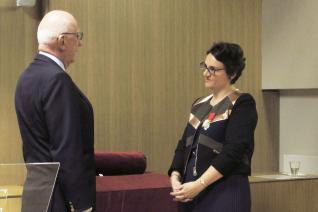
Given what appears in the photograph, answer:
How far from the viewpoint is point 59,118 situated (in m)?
1.87

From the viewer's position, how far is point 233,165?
2283mm

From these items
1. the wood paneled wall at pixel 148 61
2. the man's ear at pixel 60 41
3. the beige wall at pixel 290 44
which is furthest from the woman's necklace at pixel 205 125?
the beige wall at pixel 290 44

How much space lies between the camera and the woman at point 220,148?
2.28 m

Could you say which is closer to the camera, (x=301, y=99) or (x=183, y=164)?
(x=183, y=164)

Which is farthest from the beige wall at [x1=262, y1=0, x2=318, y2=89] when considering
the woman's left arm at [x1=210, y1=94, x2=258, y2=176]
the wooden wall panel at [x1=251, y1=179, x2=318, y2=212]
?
the woman's left arm at [x1=210, y1=94, x2=258, y2=176]

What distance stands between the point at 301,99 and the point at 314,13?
0.64m

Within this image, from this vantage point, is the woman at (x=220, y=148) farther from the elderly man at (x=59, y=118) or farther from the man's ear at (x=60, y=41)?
the man's ear at (x=60, y=41)

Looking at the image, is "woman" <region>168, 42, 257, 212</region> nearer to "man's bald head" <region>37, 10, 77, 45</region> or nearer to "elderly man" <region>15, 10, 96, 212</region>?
"elderly man" <region>15, 10, 96, 212</region>

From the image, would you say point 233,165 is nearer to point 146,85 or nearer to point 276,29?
point 146,85

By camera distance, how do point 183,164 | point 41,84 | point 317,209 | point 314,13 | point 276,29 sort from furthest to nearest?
point 276,29
point 314,13
point 317,209
point 183,164
point 41,84

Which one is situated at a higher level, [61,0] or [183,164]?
[61,0]

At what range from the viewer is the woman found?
2.28 meters

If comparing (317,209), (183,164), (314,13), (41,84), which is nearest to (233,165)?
(183,164)

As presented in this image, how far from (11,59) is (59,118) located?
67.5 inches
